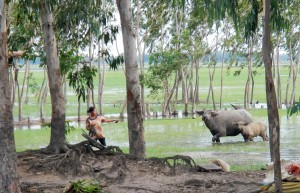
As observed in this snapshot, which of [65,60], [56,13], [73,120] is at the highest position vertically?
[56,13]

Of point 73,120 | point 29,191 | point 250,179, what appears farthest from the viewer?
point 73,120

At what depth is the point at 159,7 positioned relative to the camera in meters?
42.2

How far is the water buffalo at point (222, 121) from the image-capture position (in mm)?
27719

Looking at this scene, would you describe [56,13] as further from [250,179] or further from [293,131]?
[293,131]

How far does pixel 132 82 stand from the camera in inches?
617

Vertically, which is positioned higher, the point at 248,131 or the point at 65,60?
the point at 65,60

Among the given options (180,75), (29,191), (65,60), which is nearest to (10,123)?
(29,191)

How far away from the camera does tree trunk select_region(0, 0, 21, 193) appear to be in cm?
1066

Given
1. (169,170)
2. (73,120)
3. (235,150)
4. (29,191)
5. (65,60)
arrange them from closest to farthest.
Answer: (29,191) < (169,170) < (65,60) < (235,150) < (73,120)

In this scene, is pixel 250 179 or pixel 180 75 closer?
pixel 250 179

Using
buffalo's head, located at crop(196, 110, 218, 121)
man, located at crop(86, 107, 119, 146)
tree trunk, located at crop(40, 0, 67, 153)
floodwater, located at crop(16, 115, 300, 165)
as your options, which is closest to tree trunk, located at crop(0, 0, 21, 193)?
tree trunk, located at crop(40, 0, 67, 153)

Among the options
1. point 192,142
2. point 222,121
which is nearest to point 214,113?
point 222,121

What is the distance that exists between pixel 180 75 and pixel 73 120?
904cm

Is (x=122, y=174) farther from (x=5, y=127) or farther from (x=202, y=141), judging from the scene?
(x=202, y=141)
